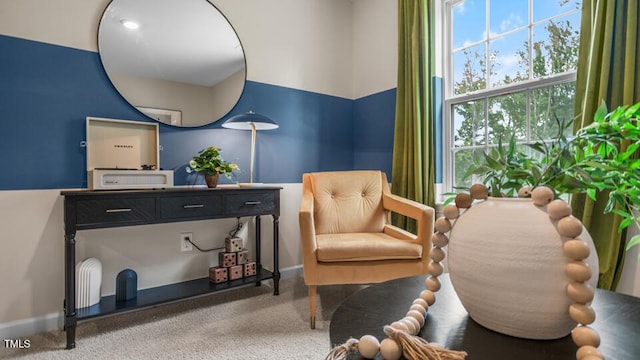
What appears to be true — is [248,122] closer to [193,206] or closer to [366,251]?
[193,206]

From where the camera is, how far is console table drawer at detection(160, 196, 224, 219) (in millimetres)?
1796

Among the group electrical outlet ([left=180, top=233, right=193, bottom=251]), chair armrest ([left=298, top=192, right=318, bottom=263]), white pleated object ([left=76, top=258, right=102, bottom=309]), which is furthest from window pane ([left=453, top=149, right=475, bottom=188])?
white pleated object ([left=76, top=258, right=102, bottom=309])

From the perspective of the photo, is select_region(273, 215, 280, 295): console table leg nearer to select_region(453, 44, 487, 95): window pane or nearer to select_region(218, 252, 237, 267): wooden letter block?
select_region(218, 252, 237, 267): wooden letter block

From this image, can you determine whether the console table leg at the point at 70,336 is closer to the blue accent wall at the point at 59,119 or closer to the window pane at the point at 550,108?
the blue accent wall at the point at 59,119

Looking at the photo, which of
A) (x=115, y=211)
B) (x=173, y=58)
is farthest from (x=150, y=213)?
(x=173, y=58)

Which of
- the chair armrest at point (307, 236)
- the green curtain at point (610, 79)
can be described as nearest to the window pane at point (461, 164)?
the green curtain at point (610, 79)

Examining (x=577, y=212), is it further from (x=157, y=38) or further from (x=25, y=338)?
(x=25, y=338)

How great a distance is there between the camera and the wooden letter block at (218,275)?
2107 millimetres

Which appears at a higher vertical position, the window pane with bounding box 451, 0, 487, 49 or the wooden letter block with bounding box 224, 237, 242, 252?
the window pane with bounding box 451, 0, 487, 49

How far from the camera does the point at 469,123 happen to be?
7.86 feet

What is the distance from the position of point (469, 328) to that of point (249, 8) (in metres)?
2.59

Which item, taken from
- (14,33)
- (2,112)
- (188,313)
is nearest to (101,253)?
(188,313)

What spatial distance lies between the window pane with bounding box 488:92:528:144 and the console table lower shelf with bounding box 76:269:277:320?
1854 mm

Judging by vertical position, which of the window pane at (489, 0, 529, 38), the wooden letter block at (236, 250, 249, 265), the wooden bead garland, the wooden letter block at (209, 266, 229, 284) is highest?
the window pane at (489, 0, 529, 38)
